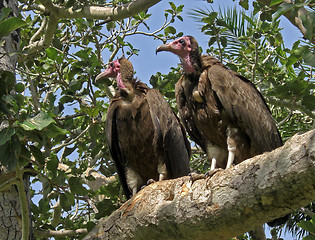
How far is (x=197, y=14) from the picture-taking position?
24.7ft

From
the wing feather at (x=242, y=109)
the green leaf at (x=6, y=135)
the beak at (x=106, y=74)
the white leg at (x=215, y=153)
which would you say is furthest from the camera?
the beak at (x=106, y=74)

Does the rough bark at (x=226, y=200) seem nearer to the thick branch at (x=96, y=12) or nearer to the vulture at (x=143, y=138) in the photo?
the vulture at (x=143, y=138)

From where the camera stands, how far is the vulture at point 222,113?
176 inches

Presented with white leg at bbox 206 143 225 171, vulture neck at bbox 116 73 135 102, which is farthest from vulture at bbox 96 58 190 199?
white leg at bbox 206 143 225 171

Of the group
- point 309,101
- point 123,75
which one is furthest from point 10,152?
point 309,101

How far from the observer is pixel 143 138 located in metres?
4.96

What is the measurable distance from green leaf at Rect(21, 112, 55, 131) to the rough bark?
846 mm

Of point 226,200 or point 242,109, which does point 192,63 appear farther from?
point 226,200

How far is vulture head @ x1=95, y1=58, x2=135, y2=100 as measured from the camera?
515 centimetres

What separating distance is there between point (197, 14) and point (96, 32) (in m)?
1.72

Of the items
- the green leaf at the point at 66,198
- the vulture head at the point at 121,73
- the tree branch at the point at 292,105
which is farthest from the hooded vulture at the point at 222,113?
the green leaf at the point at 66,198

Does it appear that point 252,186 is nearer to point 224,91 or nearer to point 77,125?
point 224,91

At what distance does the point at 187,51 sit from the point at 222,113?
880mm

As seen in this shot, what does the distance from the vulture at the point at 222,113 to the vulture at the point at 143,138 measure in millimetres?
198
